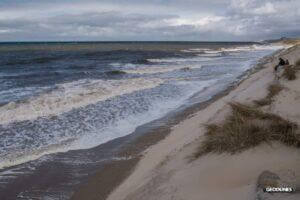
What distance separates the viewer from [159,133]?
429 inches

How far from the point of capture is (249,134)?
246 inches

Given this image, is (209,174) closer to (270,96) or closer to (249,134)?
(249,134)

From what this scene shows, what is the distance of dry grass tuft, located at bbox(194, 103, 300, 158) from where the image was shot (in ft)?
20.0

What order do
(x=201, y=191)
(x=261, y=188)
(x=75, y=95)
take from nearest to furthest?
(x=261, y=188) < (x=201, y=191) < (x=75, y=95)

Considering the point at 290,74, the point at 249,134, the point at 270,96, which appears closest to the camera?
the point at 249,134

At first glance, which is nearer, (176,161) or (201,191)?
(201,191)

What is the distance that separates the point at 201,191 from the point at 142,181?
5.69 ft

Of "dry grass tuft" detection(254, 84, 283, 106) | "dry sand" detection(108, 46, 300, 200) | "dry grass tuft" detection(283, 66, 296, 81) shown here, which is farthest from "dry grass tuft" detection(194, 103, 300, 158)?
"dry grass tuft" detection(283, 66, 296, 81)

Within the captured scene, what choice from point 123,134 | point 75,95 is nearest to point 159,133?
point 123,134

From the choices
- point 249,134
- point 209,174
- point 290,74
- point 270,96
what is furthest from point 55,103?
point 209,174

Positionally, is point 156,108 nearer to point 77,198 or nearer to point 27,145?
point 27,145

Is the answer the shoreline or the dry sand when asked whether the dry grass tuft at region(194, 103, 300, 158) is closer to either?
the dry sand

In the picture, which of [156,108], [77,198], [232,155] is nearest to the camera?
[232,155]

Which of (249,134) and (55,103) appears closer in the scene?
(249,134)
